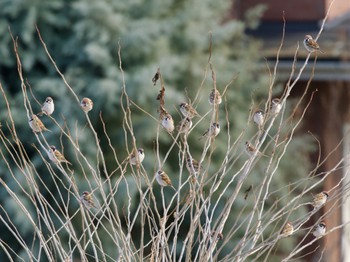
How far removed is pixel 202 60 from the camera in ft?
32.5

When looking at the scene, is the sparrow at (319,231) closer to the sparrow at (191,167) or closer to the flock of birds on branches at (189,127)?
the flock of birds on branches at (189,127)

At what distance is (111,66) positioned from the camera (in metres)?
9.37

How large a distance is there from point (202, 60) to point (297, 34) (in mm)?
2876

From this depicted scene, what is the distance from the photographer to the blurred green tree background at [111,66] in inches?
359

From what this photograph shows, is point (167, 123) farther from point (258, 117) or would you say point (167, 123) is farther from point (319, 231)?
point (319, 231)

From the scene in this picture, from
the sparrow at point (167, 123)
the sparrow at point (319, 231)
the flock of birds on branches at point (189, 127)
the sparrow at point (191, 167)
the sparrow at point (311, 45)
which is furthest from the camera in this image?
the sparrow at point (311, 45)

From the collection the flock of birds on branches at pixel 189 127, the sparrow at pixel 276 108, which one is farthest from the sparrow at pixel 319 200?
the sparrow at pixel 276 108

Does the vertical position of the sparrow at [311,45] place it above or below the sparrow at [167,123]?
above

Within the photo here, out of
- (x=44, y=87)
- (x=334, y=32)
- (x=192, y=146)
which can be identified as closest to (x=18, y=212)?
(x=44, y=87)

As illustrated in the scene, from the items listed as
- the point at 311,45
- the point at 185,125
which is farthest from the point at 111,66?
the point at 185,125

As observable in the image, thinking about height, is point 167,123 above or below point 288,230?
above

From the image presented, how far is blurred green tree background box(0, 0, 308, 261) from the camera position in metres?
9.12

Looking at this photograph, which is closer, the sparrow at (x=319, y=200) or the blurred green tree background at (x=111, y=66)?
the sparrow at (x=319, y=200)

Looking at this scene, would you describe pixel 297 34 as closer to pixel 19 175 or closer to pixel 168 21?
pixel 168 21
